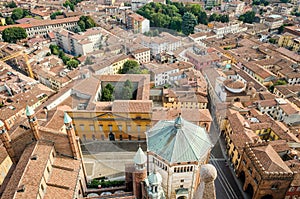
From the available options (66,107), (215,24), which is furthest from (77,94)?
(215,24)

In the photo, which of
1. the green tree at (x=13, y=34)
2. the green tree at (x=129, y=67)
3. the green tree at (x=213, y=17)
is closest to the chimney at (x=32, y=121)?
the green tree at (x=129, y=67)

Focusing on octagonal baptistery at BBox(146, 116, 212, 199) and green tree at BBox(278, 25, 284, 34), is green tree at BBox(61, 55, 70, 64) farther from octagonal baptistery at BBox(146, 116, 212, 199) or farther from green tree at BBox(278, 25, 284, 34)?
green tree at BBox(278, 25, 284, 34)

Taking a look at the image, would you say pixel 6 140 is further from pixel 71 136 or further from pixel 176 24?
pixel 176 24

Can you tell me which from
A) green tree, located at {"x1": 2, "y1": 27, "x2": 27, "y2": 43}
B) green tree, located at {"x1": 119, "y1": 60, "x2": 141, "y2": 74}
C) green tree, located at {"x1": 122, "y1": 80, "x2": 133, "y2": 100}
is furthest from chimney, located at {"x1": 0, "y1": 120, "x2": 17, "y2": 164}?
green tree, located at {"x1": 2, "y1": 27, "x2": 27, "y2": 43}

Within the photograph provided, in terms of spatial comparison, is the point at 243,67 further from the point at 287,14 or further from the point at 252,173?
the point at 287,14

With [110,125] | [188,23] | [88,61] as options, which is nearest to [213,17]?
[188,23]

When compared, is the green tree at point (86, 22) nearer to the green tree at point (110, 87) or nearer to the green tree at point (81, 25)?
the green tree at point (81, 25)
